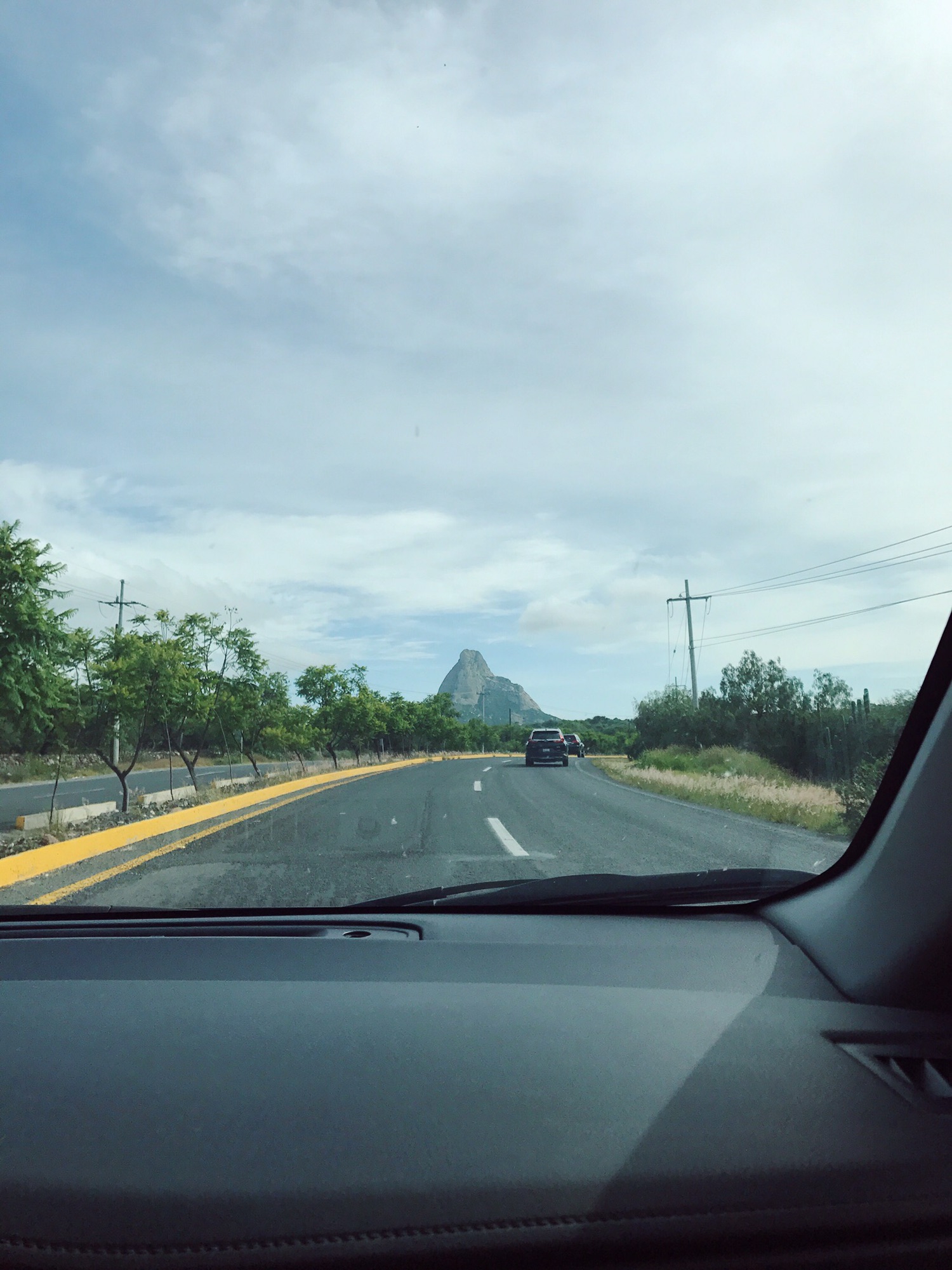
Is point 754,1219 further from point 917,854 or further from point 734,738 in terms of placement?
point 734,738

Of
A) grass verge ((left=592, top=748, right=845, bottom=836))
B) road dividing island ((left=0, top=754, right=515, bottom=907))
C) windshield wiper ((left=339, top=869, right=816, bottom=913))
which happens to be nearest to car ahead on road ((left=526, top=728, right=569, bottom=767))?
grass verge ((left=592, top=748, right=845, bottom=836))

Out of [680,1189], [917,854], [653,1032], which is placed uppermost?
[917,854]

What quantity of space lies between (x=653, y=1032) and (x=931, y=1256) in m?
0.81

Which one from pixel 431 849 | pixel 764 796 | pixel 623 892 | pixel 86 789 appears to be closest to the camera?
pixel 623 892

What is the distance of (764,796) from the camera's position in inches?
279

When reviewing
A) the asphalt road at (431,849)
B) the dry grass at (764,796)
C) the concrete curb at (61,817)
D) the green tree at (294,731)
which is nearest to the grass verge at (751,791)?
the dry grass at (764,796)

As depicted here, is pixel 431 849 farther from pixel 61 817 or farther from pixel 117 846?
pixel 61 817

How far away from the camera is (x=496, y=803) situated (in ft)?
39.2

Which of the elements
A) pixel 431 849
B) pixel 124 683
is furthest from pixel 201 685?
pixel 431 849

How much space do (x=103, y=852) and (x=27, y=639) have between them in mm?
7791

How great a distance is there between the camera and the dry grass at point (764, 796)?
16.7 feet

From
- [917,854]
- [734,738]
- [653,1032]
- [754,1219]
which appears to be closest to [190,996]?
[653,1032]

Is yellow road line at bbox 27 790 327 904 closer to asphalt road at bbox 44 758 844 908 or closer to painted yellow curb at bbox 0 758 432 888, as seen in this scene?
asphalt road at bbox 44 758 844 908

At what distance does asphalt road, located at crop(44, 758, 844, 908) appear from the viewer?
5.68m
